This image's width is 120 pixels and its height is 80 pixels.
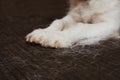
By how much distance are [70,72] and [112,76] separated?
0.11 metres

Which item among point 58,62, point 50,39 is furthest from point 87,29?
point 58,62

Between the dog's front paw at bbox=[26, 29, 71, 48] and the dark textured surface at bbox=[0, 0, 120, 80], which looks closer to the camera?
the dark textured surface at bbox=[0, 0, 120, 80]

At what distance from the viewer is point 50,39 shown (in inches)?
44.5

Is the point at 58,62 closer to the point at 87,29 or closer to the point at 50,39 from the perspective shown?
the point at 50,39

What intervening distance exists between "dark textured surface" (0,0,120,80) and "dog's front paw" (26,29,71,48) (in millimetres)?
23

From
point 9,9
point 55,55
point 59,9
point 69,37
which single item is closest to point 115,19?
point 69,37

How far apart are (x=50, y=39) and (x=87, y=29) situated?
0.17m

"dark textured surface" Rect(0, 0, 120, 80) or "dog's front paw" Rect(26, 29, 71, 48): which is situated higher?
"dog's front paw" Rect(26, 29, 71, 48)

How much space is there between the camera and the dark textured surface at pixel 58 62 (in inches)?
33.9

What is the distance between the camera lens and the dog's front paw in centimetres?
111

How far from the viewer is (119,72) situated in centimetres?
87

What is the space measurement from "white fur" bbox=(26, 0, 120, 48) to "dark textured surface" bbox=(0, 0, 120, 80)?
0.04 m

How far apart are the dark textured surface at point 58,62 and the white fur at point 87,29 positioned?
0.04 m

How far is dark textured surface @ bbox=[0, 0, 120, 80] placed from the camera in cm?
86
